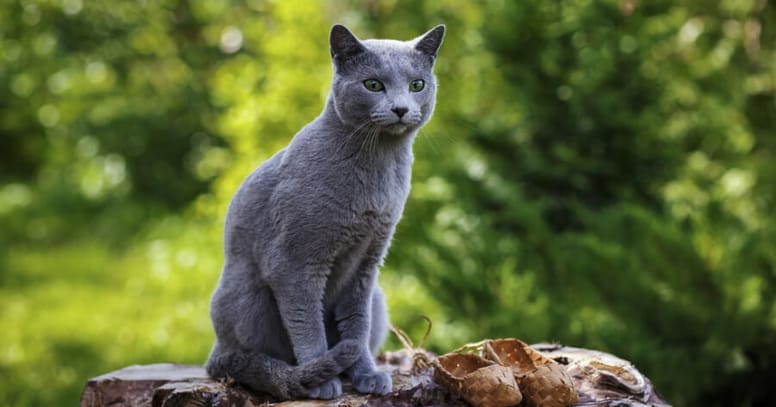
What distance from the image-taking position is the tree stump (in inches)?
77.1

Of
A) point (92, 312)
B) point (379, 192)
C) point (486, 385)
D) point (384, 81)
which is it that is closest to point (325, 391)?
point (486, 385)

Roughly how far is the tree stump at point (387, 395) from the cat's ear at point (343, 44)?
88cm

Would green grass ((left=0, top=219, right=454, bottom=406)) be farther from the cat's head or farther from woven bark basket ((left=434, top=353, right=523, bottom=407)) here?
the cat's head

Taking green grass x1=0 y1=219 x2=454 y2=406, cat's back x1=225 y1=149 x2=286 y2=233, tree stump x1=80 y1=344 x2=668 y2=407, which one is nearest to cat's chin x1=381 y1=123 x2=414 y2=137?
cat's back x1=225 y1=149 x2=286 y2=233

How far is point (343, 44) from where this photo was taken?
6.23 feet

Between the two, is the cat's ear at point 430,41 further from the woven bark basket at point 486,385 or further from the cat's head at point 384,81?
the woven bark basket at point 486,385

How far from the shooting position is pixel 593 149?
157 inches

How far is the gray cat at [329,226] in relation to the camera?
1895 millimetres

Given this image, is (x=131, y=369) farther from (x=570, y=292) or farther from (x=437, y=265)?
(x=570, y=292)

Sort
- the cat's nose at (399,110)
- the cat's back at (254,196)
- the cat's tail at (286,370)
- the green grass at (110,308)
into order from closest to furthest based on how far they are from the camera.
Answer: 1. the cat's nose at (399,110)
2. the cat's tail at (286,370)
3. the cat's back at (254,196)
4. the green grass at (110,308)

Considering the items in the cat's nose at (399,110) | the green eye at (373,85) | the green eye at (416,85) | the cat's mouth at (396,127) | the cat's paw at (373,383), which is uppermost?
the green eye at (416,85)

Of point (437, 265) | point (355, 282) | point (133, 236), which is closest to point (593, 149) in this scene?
point (437, 265)

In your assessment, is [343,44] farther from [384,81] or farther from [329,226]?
[329,226]

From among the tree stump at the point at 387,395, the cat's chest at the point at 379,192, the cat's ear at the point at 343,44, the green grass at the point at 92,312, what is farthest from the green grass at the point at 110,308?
the cat's ear at the point at 343,44
